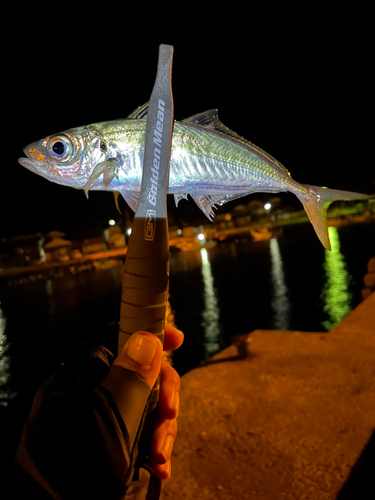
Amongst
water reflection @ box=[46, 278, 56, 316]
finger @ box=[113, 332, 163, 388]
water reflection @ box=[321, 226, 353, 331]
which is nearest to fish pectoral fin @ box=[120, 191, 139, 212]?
finger @ box=[113, 332, 163, 388]

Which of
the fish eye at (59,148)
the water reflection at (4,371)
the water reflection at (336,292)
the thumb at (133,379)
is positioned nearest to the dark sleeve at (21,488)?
the thumb at (133,379)

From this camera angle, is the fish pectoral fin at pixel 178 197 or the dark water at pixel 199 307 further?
the dark water at pixel 199 307

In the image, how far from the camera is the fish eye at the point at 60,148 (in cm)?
105

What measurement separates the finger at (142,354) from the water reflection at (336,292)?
32.7 ft

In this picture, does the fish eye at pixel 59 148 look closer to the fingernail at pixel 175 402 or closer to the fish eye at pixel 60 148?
the fish eye at pixel 60 148

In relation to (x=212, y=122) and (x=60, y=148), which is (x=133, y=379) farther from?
(x=212, y=122)

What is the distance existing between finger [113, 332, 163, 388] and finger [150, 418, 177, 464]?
27cm

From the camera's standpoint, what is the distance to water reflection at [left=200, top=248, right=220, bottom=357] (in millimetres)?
13375

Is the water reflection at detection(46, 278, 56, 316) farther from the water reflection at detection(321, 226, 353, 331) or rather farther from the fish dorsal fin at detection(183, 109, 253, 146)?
the fish dorsal fin at detection(183, 109, 253, 146)

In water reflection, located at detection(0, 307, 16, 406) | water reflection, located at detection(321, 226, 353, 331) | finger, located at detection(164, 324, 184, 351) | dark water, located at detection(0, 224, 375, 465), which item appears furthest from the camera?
water reflection, located at detection(321, 226, 353, 331)

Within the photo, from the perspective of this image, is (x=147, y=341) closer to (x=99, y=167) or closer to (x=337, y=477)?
(x=99, y=167)

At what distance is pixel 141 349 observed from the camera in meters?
1.11

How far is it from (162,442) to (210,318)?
15540mm

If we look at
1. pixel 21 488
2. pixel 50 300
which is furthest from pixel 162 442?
pixel 50 300
